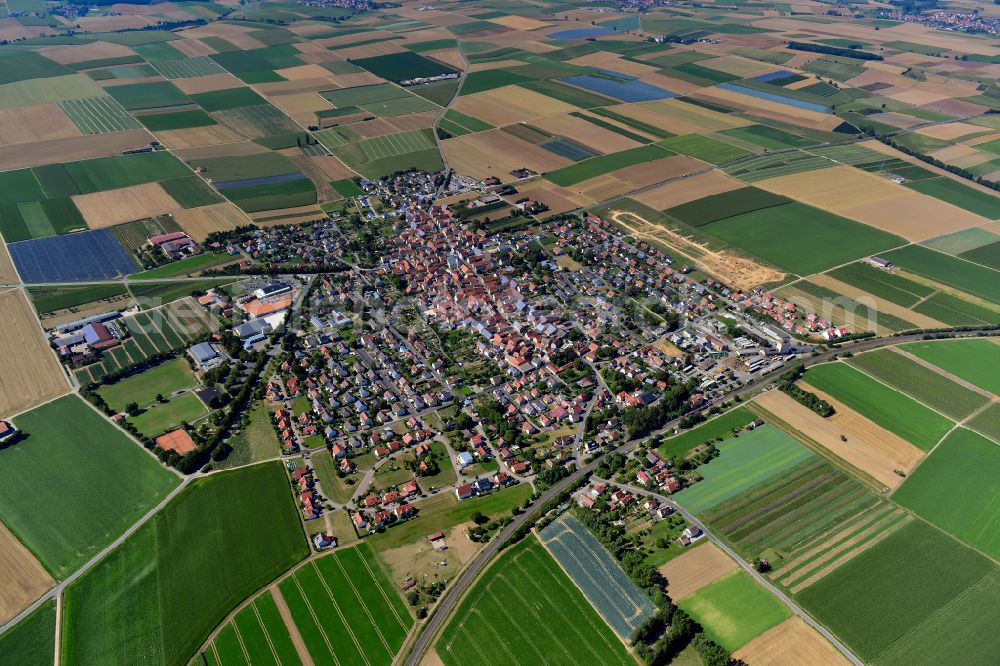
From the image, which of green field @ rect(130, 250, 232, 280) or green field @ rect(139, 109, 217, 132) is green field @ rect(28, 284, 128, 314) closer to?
green field @ rect(130, 250, 232, 280)

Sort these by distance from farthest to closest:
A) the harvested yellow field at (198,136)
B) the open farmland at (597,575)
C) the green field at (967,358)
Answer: the harvested yellow field at (198,136) → the green field at (967,358) → the open farmland at (597,575)

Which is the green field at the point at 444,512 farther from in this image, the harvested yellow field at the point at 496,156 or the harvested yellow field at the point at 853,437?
the harvested yellow field at the point at 496,156

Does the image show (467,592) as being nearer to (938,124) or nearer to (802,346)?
(802,346)

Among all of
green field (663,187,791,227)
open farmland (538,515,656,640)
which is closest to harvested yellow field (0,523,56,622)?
open farmland (538,515,656,640)

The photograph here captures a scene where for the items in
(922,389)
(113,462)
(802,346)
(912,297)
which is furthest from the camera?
(912,297)

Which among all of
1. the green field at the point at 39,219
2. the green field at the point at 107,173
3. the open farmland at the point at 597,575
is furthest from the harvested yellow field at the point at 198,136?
the open farmland at the point at 597,575

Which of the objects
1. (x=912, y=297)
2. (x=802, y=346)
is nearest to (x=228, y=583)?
(x=802, y=346)
